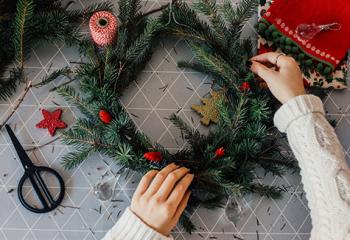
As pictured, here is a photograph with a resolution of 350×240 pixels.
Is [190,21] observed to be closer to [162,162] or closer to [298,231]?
[162,162]

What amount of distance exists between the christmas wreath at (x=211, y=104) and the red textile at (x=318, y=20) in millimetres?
102

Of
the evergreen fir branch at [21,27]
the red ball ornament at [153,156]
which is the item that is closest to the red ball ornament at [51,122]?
the evergreen fir branch at [21,27]

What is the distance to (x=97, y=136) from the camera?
108 centimetres

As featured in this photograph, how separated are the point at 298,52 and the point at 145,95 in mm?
404

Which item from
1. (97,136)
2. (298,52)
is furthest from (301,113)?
(97,136)

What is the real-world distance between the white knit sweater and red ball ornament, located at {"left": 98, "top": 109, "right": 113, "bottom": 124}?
209 mm

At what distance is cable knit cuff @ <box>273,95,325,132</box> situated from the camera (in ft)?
3.31

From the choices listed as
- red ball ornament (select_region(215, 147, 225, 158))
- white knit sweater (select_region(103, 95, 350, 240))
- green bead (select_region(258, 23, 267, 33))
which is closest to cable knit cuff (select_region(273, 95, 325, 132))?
white knit sweater (select_region(103, 95, 350, 240))

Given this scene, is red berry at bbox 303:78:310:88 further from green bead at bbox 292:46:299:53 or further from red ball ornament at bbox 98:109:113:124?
red ball ornament at bbox 98:109:113:124

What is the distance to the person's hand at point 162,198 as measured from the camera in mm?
967

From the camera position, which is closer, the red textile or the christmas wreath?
the christmas wreath

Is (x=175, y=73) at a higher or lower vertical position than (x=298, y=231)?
higher

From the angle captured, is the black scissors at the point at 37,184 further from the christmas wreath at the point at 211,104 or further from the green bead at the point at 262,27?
the green bead at the point at 262,27

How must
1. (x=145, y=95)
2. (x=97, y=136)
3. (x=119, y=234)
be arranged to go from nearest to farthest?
(x=119, y=234) < (x=97, y=136) < (x=145, y=95)
